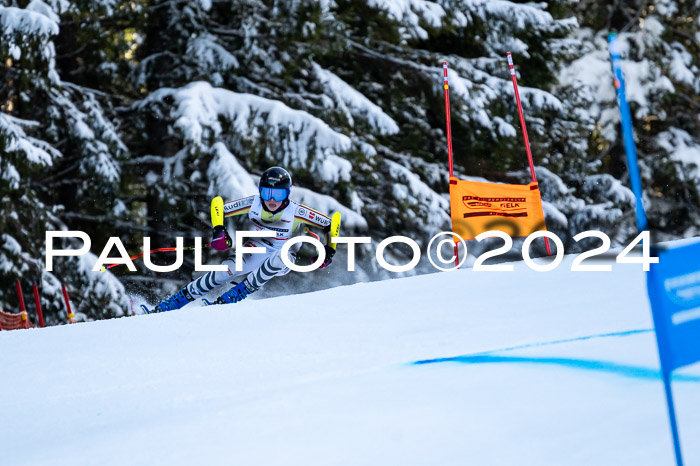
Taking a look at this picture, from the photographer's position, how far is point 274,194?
7539 millimetres

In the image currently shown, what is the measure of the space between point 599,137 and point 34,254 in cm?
1268

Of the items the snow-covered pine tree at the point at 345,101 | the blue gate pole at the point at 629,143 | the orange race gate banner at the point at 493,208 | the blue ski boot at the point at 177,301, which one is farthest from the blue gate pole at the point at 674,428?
the snow-covered pine tree at the point at 345,101

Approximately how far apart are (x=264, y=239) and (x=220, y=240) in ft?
2.32

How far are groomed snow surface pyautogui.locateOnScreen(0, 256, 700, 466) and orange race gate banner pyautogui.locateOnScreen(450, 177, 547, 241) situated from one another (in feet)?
7.83

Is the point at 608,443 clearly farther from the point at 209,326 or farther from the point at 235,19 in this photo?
the point at 235,19

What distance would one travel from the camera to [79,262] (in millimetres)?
12008

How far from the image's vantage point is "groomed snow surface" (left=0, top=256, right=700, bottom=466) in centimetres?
287

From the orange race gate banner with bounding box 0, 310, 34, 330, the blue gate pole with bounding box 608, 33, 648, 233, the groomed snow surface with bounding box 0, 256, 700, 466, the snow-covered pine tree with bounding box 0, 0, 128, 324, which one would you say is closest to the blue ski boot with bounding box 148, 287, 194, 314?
the groomed snow surface with bounding box 0, 256, 700, 466

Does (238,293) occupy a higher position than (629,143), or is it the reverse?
(629,143)

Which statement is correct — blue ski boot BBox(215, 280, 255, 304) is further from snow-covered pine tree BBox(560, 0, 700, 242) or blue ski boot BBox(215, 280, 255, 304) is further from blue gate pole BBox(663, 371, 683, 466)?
snow-covered pine tree BBox(560, 0, 700, 242)

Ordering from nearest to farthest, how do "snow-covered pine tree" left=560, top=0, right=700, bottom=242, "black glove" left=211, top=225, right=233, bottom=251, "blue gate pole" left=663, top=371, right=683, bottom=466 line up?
"blue gate pole" left=663, top=371, right=683, bottom=466 < "black glove" left=211, top=225, right=233, bottom=251 < "snow-covered pine tree" left=560, top=0, right=700, bottom=242

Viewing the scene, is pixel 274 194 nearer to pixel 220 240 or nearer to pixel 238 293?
pixel 220 240

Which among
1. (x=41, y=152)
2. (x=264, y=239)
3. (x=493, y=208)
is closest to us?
(x=264, y=239)

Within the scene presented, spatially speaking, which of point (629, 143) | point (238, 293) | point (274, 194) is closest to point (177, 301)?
point (238, 293)
